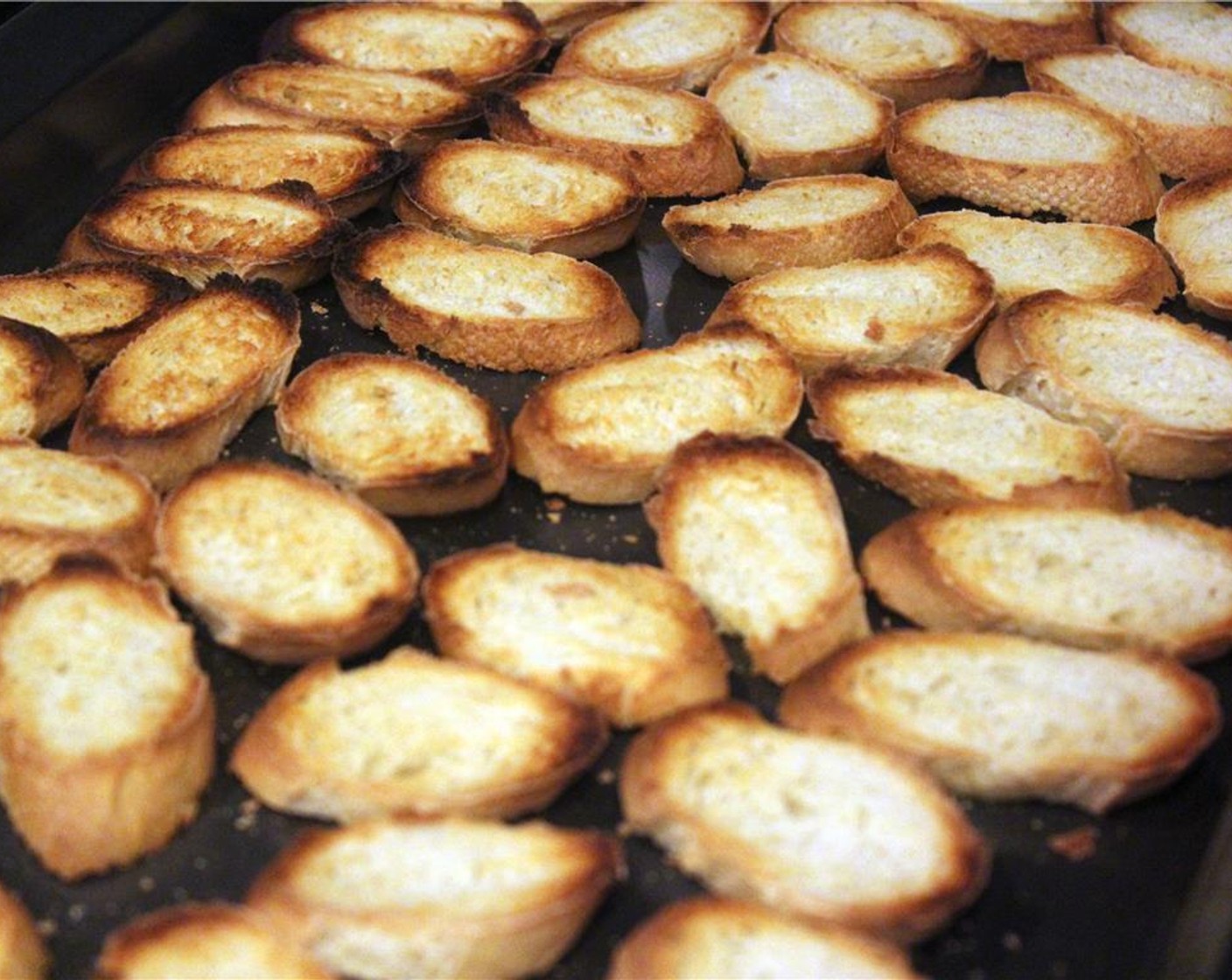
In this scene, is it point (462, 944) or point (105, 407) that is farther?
point (105, 407)

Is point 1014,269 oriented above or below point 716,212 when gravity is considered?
below

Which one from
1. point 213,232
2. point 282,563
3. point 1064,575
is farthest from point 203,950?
point 213,232

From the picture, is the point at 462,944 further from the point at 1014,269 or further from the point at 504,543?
the point at 1014,269

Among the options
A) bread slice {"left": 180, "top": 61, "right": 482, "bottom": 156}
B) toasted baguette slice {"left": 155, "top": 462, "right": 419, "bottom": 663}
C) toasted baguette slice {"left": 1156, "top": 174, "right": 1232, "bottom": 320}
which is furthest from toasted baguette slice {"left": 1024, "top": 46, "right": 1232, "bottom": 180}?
toasted baguette slice {"left": 155, "top": 462, "right": 419, "bottom": 663}

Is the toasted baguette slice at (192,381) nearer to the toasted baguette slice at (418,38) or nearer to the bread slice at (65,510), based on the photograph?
the bread slice at (65,510)

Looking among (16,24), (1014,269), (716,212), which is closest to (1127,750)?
(1014,269)

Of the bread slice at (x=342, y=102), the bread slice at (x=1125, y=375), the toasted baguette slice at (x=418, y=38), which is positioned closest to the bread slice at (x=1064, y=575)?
the bread slice at (x=1125, y=375)

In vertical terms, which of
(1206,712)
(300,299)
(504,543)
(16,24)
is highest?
(16,24)

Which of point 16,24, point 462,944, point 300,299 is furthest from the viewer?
point 16,24
